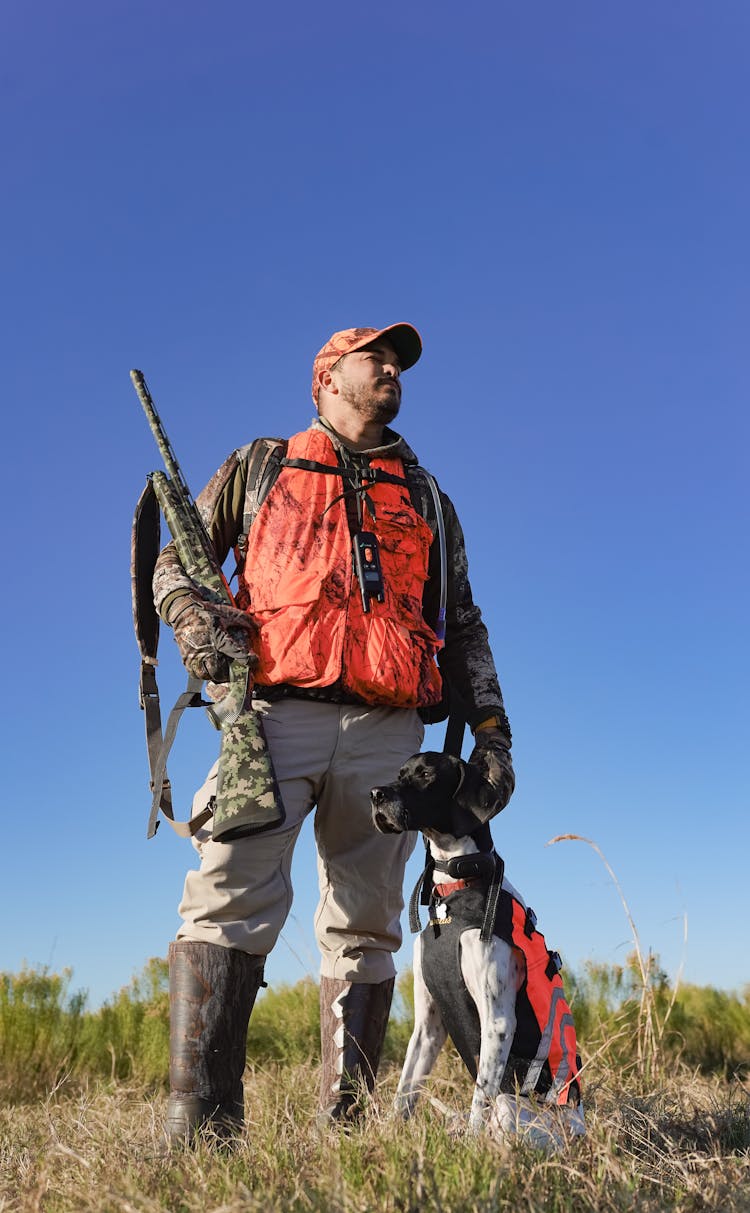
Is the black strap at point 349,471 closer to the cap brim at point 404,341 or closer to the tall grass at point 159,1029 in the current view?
the cap brim at point 404,341

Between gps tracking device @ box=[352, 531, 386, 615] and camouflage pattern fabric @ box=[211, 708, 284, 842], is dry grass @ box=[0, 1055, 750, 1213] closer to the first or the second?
camouflage pattern fabric @ box=[211, 708, 284, 842]

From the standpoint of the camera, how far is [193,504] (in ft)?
14.8

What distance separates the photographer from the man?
154 inches

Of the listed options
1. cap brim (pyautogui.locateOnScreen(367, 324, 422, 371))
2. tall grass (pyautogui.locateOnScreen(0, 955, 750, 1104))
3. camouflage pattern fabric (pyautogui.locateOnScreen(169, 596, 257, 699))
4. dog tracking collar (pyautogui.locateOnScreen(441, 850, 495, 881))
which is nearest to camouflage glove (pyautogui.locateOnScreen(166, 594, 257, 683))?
camouflage pattern fabric (pyautogui.locateOnScreen(169, 596, 257, 699))

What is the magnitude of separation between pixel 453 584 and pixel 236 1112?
2.38m

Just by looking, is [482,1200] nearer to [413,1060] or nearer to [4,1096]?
[413,1060]

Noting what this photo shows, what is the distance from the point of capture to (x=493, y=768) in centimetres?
431

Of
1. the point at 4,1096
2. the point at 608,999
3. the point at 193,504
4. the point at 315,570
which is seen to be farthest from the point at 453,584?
the point at 4,1096

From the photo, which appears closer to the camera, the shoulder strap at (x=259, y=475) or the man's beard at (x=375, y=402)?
the shoulder strap at (x=259, y=475)

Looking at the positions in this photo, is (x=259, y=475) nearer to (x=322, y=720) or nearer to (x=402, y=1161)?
(x=322, y=720)

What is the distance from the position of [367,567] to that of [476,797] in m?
→ 1.02

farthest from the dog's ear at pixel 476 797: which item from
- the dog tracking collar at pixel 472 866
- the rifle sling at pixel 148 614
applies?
the rifle sling at pixel 148 614

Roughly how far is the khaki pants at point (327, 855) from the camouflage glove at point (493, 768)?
0.96ft

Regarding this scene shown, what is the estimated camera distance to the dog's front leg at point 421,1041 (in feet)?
12.2
